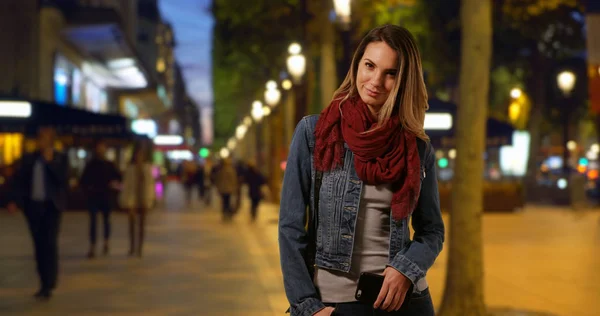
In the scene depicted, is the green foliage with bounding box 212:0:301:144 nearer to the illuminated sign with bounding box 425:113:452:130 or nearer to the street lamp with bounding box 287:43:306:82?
the street lamp with bounding box 287:43:306:82

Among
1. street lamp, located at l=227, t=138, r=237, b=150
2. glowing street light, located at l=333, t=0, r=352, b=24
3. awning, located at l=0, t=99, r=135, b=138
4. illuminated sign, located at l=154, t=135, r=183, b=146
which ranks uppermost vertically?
street lamp, located at l=227, t=138, r=237, b=150

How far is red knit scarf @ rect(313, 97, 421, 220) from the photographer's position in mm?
3107

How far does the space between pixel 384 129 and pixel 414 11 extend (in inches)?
1427

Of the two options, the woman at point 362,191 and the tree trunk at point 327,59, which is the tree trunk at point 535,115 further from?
the woman at point 362,191

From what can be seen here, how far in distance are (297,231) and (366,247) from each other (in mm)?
227

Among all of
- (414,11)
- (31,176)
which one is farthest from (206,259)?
(414,11)

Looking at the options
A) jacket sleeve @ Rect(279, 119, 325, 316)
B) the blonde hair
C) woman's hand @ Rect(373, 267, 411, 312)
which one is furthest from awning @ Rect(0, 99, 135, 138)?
woman's hand @ Rect(373, 267, 411, 312)

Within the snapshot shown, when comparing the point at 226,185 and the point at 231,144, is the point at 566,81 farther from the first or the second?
the point at 231,144

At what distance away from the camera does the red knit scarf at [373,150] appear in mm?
3107

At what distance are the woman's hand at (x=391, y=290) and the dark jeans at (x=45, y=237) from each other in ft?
28.7

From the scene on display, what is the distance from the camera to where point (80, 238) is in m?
21.0

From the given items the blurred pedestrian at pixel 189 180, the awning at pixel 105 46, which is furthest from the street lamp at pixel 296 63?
the blurred pedestrian at pixel 189 180

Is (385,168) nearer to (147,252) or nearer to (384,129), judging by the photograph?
(384,129)

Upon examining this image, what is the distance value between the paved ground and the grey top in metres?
7.05
